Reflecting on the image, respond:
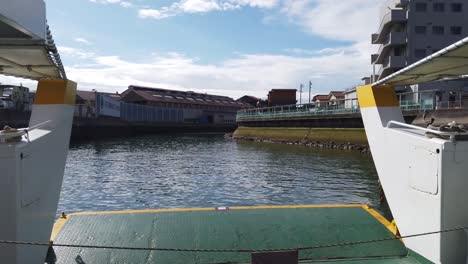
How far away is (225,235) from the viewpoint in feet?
24.8

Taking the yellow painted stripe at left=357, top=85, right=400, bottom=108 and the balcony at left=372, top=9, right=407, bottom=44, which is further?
the balcony at left=372, top=9, right=407, bottom=44

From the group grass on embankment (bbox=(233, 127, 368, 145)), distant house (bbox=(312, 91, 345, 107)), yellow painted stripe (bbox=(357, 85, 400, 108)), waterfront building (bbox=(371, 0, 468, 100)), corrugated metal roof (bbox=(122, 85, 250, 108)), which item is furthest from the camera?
corrugated metal roof (bbox=(122, 85, 250, 108))

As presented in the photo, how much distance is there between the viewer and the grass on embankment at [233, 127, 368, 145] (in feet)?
137

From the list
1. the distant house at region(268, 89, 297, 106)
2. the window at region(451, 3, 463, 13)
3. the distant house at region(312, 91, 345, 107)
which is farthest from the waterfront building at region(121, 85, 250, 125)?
the window at region(451, 3, 463, 13)

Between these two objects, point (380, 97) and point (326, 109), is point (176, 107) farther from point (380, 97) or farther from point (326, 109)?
point (380, 97)

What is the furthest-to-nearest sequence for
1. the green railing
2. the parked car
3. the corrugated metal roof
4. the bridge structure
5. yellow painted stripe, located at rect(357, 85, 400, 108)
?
1. the corrugated metal roof
2. the parked car
3. the bridge structure
4. the green railing
5. yellow painted stripe, located at rect(357, 85, 400, 108)

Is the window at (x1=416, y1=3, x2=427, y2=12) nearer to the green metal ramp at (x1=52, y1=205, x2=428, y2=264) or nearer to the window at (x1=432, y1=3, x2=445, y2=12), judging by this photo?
the window at (x1=432, y1=3, x2=445, y2=12)

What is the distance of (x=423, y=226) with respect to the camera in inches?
238

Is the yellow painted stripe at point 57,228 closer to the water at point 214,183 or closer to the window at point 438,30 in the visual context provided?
the water at point 214,183

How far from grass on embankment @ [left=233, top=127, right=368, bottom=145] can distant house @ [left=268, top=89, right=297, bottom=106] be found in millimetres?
21349

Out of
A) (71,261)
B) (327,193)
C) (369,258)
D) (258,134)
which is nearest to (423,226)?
(369,258)

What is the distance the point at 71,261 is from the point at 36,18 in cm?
382

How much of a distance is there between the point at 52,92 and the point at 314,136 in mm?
43185

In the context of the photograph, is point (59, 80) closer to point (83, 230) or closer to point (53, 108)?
point (53, 108)
